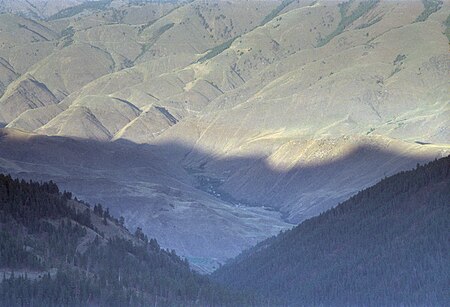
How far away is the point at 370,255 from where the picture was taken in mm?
153875

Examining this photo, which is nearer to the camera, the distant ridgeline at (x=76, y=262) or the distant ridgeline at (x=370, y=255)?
the distant ridgeline at (x=76, y=262)

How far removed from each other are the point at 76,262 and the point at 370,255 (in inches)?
1749

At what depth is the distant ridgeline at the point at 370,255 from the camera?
140 m

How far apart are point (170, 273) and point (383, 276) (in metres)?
25.9

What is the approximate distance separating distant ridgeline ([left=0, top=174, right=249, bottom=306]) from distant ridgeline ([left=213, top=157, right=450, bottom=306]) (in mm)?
13439

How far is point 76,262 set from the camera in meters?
126

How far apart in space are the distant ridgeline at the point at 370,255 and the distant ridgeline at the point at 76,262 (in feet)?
44.1

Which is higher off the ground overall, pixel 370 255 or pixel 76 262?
pixel 370 255

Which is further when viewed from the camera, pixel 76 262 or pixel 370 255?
pixel 370 255

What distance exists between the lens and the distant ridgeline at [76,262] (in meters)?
112

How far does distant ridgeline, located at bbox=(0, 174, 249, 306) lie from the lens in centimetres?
11162

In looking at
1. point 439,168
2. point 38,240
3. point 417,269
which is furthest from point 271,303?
point 439,168

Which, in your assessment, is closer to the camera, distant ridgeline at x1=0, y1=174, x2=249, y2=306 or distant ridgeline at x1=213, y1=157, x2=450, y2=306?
distant ridgeline at x1=0, y1=174, x2=249, y2=306

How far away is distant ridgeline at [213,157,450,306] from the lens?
140500 millimetres
